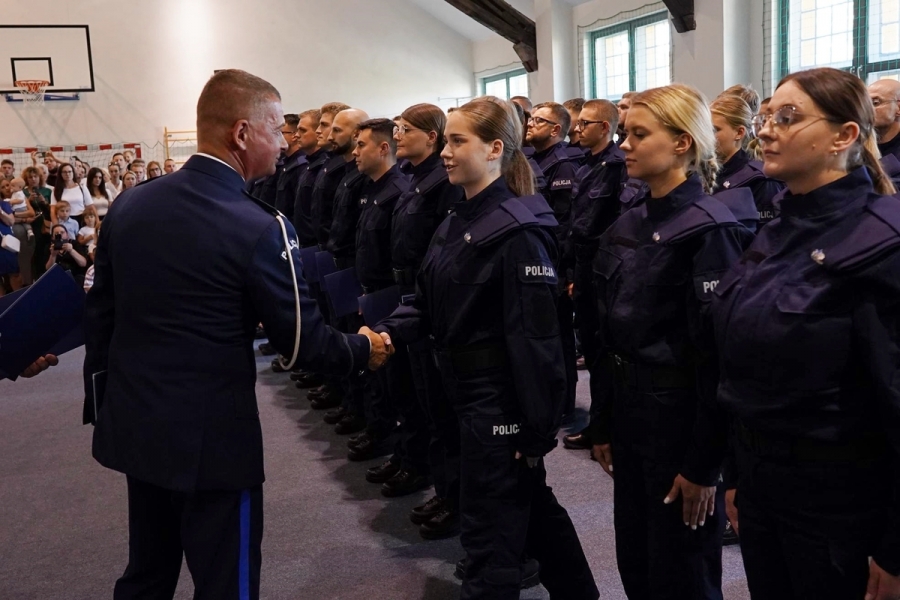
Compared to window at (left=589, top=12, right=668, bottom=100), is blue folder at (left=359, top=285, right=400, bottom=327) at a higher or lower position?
lower

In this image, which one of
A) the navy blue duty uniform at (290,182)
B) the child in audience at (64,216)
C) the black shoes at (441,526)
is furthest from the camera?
the child in audience at (64,216)

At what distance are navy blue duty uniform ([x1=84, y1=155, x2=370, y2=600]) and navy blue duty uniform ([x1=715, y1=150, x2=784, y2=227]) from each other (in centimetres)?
205

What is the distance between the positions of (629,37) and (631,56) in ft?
0.72

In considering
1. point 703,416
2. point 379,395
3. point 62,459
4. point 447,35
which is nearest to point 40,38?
point 447,35

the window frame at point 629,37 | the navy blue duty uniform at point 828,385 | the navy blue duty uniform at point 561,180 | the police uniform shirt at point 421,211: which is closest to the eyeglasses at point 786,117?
the navy blue duty uniform at point 828,385

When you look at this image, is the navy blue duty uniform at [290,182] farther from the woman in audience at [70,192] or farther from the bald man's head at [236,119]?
the woman in audience at [70,192]

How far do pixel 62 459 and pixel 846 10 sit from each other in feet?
21.4

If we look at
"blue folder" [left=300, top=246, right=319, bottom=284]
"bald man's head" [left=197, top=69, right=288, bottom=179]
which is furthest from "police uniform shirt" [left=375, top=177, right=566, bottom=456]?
"blue folder" [left=300, top=246, right=319, bottom=284]

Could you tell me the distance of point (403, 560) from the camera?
9.86 ft

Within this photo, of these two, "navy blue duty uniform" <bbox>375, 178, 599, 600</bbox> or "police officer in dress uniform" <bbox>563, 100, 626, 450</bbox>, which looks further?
"police officer in dress uniform" <bbox>563, 100, 626, 450</bbox>

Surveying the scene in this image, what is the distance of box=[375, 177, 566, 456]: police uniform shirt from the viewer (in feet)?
7.10

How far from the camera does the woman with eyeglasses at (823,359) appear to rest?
1406 millimetres

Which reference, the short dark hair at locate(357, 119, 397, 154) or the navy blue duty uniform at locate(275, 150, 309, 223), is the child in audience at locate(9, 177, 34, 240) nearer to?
the navy blue duty uniform at locate(275, 150, 309, 223)

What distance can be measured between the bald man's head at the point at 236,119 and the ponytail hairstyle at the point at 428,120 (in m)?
1.63
